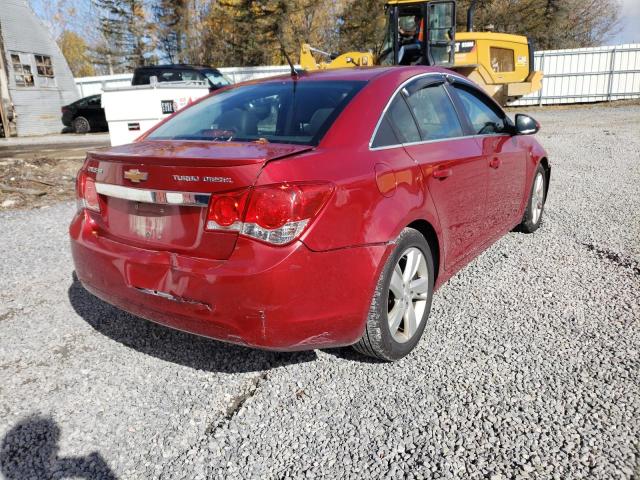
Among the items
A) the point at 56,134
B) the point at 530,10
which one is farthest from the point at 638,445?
the point at 530,10

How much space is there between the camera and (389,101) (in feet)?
9.88

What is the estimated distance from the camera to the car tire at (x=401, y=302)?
8.78ft

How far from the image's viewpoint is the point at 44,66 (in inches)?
836

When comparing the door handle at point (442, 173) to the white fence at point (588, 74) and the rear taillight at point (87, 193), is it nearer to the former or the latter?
the rear taillight at point (87, 193)

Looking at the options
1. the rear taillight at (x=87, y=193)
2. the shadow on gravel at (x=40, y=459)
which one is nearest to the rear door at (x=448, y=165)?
the rear taillight at (x=87, y=193)

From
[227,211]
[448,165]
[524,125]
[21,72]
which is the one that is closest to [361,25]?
[21,72]

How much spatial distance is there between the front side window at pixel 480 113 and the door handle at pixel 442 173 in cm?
79

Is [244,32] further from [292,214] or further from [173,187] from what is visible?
[292,214]

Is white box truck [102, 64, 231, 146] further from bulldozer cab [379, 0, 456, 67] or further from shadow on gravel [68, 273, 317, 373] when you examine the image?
bulldozer cab [379, 0, 456, 67]

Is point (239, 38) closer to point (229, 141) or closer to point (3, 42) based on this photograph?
point (3, 42)

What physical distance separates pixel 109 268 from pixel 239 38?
118ft

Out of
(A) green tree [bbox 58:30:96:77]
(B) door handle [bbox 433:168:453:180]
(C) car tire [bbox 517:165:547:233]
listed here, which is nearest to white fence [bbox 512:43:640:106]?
(C) car tire [bbox 517:165:547:233]

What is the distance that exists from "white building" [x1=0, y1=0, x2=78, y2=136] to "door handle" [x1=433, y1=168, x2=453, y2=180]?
20.7 metres

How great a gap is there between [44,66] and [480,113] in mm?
22046
